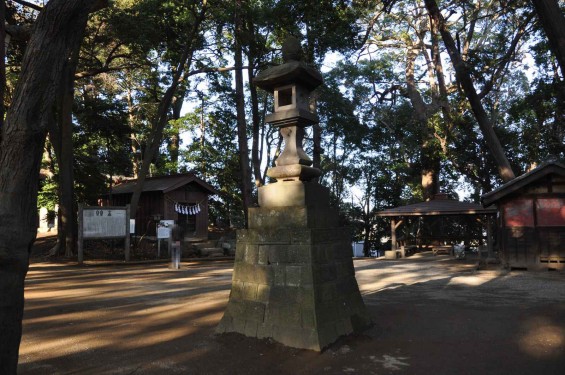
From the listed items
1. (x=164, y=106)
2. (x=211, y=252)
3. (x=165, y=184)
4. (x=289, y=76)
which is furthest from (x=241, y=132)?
(x=289, y=76)

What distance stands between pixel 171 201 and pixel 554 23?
760 inches

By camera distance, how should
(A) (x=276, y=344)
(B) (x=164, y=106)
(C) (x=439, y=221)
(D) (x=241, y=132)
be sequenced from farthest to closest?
(C) (x=439, y=221) < (D) (x=241, y=132) < (B) (x=164, y=106) < (A) (x=276, y=344)

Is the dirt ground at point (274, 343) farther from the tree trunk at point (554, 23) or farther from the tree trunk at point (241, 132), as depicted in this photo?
the tree trunk at point (241, 132)

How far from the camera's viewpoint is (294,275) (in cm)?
544

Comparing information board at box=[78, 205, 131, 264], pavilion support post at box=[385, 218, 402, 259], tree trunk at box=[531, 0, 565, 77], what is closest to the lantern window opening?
tree trunk at box=[531, 0, 565, 77]

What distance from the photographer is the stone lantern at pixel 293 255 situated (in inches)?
210

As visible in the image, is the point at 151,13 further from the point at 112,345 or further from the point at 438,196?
the point at 438,196

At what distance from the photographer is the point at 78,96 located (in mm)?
23500

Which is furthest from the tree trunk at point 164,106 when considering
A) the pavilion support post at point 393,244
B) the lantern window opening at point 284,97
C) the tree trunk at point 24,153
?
the tree trunk at point 24,153

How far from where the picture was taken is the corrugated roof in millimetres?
22484

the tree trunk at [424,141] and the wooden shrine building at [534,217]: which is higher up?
the tree trunk at [424,141]

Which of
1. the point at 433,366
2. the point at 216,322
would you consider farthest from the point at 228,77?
the point at 433,366

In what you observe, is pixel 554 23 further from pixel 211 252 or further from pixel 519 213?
pixel 211 252

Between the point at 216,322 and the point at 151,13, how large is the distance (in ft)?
48.1
